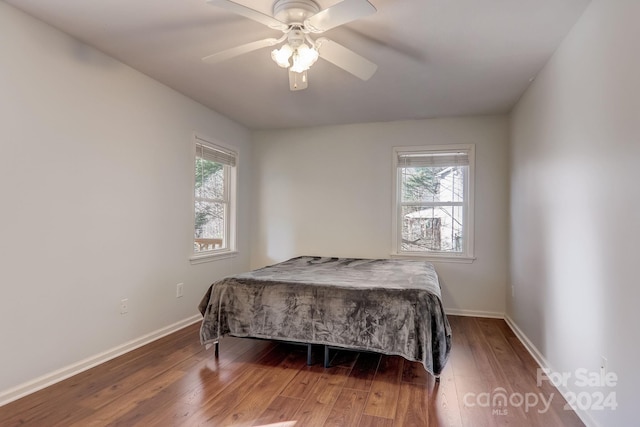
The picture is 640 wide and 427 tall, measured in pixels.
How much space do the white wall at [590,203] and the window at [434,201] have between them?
115 cm

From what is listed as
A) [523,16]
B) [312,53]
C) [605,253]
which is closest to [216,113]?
[312,53]

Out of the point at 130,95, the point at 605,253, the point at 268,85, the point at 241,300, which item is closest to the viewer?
the point at 605,253

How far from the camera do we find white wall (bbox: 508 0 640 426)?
1567 mm

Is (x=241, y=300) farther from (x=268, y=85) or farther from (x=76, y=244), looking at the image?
(x=268, y=85)

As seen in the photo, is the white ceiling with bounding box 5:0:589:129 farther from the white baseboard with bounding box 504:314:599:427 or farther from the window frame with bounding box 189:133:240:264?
the white baseboard with bounding box 504:314:599:427

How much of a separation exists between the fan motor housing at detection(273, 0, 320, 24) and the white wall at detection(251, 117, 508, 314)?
2635mm

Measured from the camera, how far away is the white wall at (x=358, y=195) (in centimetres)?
412

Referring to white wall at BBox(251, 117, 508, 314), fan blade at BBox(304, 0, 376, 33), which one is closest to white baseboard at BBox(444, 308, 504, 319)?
white wall at BBox(251, 117, 508, 314)

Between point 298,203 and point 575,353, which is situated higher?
point 298,203

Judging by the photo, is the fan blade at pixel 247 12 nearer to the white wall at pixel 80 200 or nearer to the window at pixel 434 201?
the white wall at pixel 80 200

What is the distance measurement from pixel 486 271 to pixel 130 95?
4081 millimetres

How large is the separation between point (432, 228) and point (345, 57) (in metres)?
2.79

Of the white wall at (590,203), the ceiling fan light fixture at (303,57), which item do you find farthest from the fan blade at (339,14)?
the white wall at (590,203)

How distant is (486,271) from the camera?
4.13 metres
